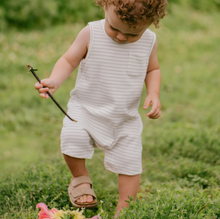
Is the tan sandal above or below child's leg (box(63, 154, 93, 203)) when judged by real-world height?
below

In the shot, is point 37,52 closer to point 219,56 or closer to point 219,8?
point 219,56

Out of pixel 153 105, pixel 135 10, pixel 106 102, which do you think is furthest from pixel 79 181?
pixel 135 10

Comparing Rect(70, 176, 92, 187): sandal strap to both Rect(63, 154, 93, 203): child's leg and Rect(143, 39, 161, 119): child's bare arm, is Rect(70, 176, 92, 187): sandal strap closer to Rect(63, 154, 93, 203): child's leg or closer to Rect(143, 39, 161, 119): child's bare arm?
Rect(63, 154, 93, 203): child's leg

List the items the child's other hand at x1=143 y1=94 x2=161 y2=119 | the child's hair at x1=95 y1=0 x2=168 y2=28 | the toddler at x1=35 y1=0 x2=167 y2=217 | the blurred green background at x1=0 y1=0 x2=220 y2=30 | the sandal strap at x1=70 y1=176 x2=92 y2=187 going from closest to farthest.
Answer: the child's hair at x1=95 y1=0 x2=168 y2=28 < the child's other hand at x1=143 y1=94 x2=161 y2=119 < the toddler at x1=35 y1=0 x2=167 y2=217 < the sandal strap at x1=70 y1=176 x2=92 y2=187 < the blurred green background at x1=0 y1=0 x2=220 y2=30

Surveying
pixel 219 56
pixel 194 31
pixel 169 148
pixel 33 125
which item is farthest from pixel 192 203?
pixel 194 31

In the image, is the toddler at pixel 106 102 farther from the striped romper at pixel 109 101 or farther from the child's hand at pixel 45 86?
the child's hand at pixel 45 86

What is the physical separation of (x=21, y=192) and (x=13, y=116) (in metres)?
2.17

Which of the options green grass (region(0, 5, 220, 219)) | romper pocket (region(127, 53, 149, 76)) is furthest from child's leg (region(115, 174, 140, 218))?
romper pocket (region(127, 53, 149, 76))

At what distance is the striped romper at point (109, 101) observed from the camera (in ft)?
7.66

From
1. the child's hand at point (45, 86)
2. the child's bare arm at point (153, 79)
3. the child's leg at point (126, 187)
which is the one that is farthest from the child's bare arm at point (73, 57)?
the child's leg at point (126, 187)

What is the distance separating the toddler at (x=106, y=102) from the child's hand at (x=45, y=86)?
0.44 feet

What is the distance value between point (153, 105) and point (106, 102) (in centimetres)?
33

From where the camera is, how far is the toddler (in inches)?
91.2

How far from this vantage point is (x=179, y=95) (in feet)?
17.7
